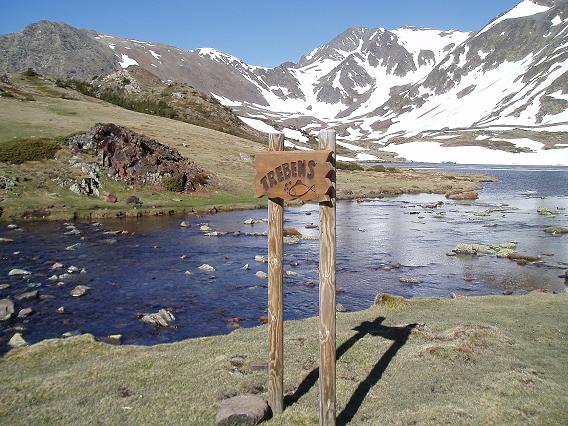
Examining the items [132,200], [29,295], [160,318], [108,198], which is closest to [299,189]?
[160,318]

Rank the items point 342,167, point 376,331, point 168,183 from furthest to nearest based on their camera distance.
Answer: point 342,167
point 168,183
point 376,331

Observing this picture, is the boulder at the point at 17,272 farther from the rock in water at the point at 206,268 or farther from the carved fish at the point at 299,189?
the carved fish at the point at 299,189

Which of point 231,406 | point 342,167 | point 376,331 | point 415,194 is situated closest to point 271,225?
point 231,406

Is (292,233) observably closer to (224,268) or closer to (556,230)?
(224,268)

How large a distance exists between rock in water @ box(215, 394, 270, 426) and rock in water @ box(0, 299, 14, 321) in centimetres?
1484

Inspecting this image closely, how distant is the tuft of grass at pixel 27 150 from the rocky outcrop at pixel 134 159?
2.69 m

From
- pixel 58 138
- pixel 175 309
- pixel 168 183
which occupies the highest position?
pixel 58 138

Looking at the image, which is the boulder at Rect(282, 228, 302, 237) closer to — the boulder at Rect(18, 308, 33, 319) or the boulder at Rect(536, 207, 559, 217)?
the boulder at Rect(18, 308, 33, 319)

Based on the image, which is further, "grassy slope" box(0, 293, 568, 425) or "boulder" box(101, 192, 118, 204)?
"boulder" box(101, 192, 118, 204)

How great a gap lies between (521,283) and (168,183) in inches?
1687

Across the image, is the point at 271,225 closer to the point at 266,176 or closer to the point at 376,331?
the point at 266,176

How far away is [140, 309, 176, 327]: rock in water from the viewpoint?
21312 millimetres


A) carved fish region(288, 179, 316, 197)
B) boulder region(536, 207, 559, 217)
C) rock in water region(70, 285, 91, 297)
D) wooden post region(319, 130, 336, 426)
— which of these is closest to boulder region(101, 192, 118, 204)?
rock in water region(70, 285, 91, 297)

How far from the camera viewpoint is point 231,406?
11133 mm
